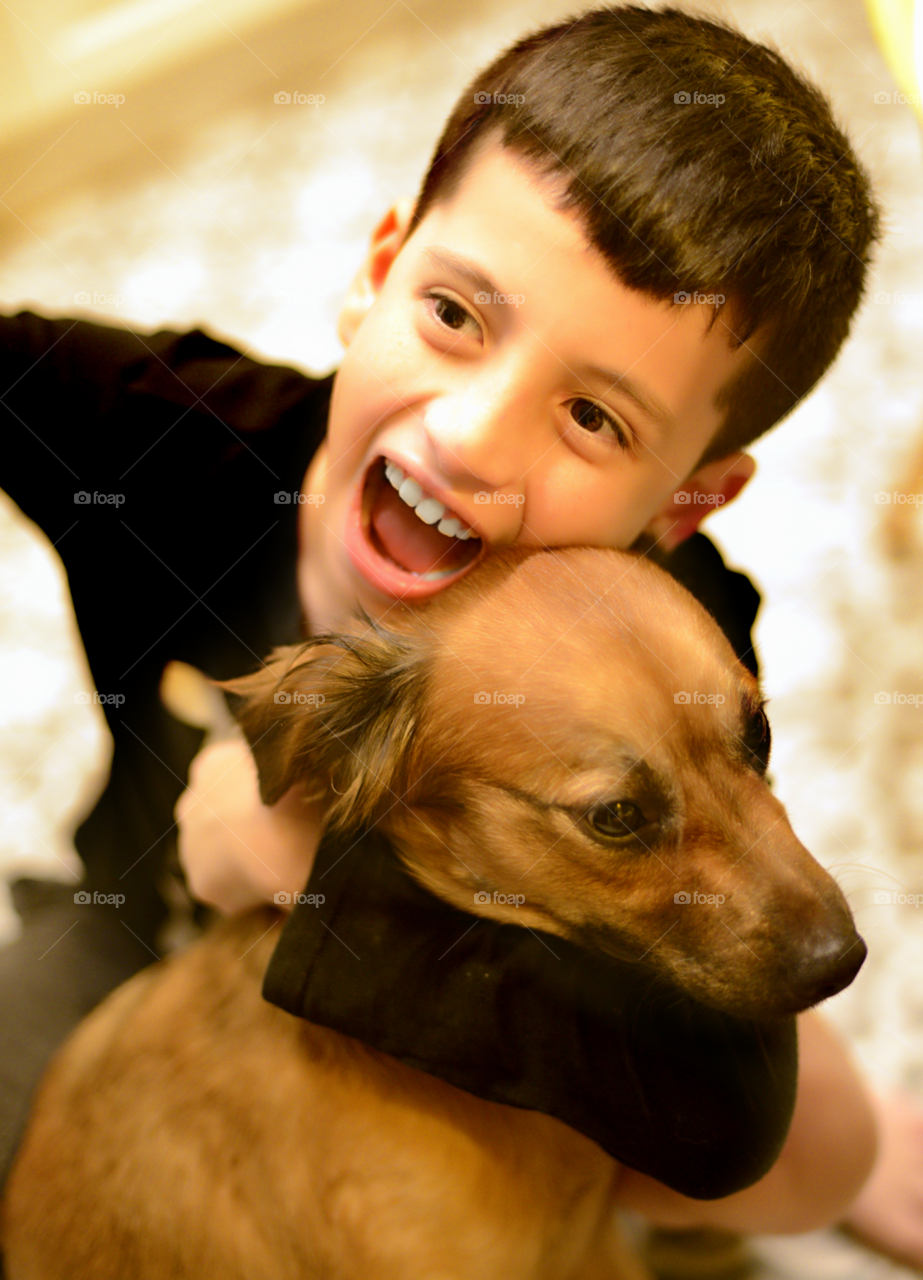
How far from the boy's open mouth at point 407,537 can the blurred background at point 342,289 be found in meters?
0.84

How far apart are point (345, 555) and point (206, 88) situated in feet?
4.32

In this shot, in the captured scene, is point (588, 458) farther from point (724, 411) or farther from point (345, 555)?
point (345, 555)

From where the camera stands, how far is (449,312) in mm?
962

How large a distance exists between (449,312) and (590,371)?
170mm

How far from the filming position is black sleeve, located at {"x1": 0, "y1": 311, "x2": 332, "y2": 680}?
127 cm
